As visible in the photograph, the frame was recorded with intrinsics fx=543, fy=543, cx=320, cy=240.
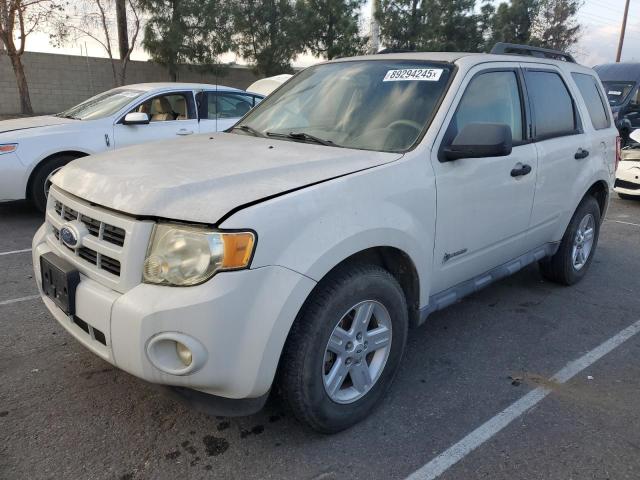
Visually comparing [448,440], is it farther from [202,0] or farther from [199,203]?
[202,0]

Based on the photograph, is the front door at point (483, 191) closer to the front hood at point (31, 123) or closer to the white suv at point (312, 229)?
the white suv at point (312, 229)

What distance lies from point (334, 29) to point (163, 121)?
1973cm

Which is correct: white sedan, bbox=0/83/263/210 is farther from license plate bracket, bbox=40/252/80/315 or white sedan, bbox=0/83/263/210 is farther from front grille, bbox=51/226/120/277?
front grille, bbox=51/226/120/277

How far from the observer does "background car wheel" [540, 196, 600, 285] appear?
4488mm

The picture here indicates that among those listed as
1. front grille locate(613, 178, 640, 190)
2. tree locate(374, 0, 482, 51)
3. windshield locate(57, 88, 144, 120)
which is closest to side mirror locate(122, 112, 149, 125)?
windshield locate(57, 88, 144, 120)

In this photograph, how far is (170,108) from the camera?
746 cm

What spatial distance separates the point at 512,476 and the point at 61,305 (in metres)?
2.14

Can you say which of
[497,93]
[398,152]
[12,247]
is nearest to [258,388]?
[398,152]

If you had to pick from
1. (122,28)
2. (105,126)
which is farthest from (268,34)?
(105,126)

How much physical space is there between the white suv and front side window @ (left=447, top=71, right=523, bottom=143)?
14 millimetres

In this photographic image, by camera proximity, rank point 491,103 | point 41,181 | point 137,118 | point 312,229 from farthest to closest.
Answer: point 137,118 → point 41,181 → point 491,103 → point 312,229

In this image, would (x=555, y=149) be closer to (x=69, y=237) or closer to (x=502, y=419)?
(x=502, y=419)

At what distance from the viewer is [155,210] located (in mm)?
2150

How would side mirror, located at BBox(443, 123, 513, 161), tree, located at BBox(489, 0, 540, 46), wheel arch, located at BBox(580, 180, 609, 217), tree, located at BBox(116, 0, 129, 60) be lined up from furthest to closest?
tree, located at BBox(489, 0, 540, 46)
tree, located at BBox(116, 0, 129, 60)
wheel arch, located at BBox(580, 180, 609, 217)
side mirror, located at BBox(443, 123, 513, 161)
